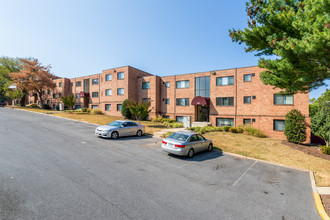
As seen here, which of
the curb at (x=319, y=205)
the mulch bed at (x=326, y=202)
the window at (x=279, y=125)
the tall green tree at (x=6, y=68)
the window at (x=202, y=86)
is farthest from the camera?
the tall green tree at (x=6, y=68)

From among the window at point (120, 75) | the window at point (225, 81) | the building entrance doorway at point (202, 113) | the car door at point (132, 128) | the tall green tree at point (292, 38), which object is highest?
the window at point (120, 75)

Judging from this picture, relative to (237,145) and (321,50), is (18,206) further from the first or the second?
(237,145)

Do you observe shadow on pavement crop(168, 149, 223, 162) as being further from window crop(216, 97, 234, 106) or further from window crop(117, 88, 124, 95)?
window crop(117, 88, 124, 95)

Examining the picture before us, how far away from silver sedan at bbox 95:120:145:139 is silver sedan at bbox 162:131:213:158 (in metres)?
5.22

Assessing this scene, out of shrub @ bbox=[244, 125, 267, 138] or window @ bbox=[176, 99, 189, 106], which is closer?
shrub @ bbox=[244, 125, 267, 138]

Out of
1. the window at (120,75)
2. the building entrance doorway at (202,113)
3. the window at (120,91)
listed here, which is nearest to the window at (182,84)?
the building entrance doorway at (202,113)

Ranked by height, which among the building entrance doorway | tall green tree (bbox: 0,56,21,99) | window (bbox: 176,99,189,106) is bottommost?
the building entrance doorway

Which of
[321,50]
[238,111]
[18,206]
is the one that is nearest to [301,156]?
[321,50]

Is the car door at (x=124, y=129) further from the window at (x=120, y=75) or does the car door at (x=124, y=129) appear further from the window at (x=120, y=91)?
the window at (x=120, y=75)

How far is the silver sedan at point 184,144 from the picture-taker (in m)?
9.17

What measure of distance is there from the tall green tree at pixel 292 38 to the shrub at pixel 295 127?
1035 centimetres

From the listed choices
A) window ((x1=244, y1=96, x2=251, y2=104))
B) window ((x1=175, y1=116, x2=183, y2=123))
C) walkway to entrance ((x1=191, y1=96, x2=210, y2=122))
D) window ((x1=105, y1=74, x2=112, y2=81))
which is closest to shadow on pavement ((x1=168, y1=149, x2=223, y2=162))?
window ((x1=244, y1=96, x2=251, y2=104))

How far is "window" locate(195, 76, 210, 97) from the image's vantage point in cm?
2452

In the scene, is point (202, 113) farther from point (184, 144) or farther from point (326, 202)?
point (326, 202)
